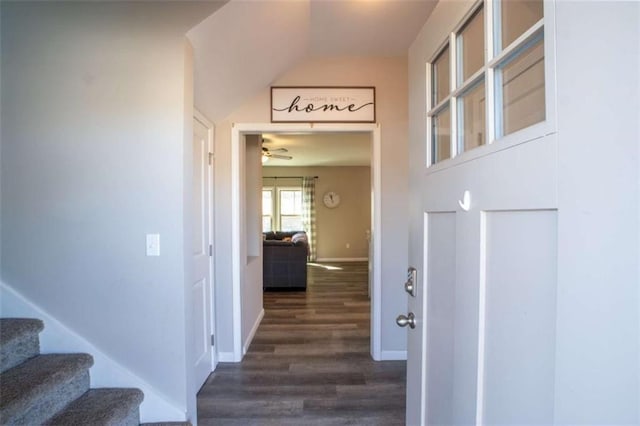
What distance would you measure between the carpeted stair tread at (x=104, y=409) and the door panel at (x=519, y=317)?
5.43 feet

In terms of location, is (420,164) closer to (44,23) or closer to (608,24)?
(608,24)

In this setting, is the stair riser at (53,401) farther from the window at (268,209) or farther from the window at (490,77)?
the window at (268,209)

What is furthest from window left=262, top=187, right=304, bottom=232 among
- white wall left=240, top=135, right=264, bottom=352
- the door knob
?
the door knob

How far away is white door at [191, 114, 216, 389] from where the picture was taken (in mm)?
2465

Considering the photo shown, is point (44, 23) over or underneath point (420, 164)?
over

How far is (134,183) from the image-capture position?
5.86ft

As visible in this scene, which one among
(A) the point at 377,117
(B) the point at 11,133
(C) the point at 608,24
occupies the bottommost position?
(C) the point at 608,24

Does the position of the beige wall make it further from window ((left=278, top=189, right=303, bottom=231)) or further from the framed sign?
the framed sign

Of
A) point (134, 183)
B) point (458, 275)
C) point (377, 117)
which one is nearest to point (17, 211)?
point (134, 183)

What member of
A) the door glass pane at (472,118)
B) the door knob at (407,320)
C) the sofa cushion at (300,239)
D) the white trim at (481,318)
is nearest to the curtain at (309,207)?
the sofa cushion at (300,239)

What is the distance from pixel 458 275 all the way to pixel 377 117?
2.31 metres

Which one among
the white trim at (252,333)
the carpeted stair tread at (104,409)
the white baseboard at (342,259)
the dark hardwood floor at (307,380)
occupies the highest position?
the carpeted stair tread at (104,409)

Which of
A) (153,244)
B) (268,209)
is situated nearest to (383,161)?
(153,244)

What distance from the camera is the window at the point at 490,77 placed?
2.20ft
